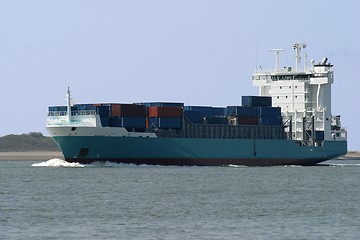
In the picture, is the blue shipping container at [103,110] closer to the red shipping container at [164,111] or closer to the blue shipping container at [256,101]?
the red shipping container at [164,111]

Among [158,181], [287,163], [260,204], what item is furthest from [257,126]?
[260,204]

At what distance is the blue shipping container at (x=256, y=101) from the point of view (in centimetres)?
8969

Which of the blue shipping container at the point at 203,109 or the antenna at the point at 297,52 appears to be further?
the antenna at the point at 297,52

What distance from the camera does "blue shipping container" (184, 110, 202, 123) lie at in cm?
8422

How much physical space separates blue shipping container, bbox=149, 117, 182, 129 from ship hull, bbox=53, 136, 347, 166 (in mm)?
1193

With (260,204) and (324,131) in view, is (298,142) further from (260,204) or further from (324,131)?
(260,204)

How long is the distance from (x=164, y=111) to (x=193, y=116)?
429 centimetres

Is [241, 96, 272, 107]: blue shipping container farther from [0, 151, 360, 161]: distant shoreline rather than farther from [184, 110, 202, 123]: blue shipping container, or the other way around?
[0, 151, 360, 161]: distant shoreline

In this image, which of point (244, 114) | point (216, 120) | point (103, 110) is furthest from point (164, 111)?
point (244, 114)

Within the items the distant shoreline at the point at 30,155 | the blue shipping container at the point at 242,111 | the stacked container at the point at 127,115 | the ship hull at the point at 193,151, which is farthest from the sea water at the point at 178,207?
the distant shoreline at the point at 30,155

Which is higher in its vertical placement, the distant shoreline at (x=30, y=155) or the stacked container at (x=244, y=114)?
the stacked container at (x=244, y=114)

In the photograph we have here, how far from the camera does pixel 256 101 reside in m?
90.1

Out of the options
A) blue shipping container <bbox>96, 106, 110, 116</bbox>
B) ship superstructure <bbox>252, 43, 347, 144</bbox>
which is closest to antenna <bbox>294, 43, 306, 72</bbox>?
ship superstructure <bbox>252, 43, 347, 144</bbox>

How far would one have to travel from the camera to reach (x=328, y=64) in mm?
96875
